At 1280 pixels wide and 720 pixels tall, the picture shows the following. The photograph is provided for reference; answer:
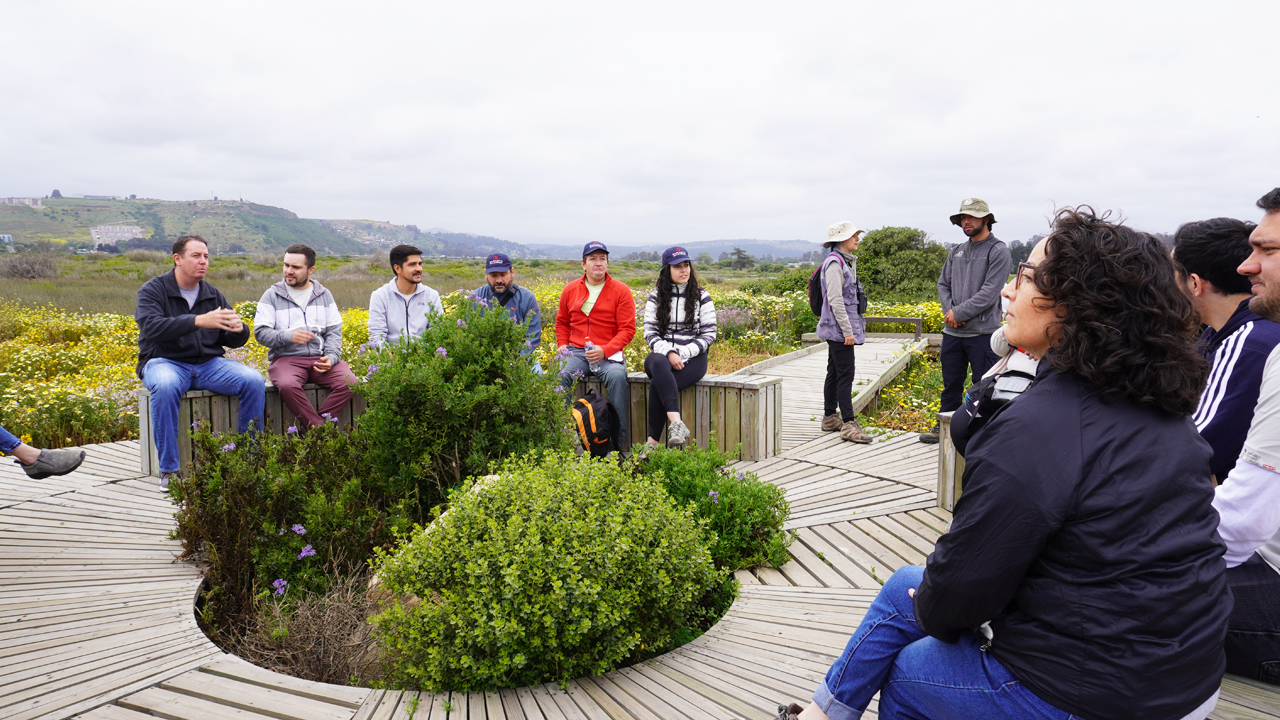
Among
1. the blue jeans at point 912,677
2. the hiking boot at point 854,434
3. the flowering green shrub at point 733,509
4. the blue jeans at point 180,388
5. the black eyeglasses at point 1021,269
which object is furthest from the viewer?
the hiking boot at point 854,434

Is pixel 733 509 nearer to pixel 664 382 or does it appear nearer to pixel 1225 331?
pixel 664 382

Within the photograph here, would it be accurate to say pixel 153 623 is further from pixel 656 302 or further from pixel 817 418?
pixel 817 418

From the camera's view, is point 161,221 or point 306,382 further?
point 161,221

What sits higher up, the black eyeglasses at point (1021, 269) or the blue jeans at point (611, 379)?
the black eyeglasses at point (1021, 269)

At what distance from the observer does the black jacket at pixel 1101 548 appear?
1.31m

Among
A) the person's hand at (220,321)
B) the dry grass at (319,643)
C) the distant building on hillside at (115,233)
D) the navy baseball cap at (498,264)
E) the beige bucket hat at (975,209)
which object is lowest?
the dry grass at (319,643)

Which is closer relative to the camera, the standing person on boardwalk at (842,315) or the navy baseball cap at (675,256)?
the navy baseball cap at (675,256)

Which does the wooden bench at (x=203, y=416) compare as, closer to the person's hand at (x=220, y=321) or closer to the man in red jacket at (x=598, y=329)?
the person's hand at (x=220, y=321)

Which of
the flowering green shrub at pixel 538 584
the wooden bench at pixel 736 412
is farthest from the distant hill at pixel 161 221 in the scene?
the flowering green shrub at pixel 538 584

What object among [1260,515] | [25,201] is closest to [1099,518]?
[1260,515]

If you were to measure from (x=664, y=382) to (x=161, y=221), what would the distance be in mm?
110897

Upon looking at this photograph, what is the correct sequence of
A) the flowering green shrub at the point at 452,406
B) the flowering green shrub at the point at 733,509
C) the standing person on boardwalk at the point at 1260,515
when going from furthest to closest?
→ the flowering green shrub at the point at 452,406, the flowering green shrub at the point at 733,509, the standing person on boardwalk at the point at 1260,515

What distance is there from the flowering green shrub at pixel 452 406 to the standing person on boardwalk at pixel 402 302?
5.35ft

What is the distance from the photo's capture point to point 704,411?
5.36 metres
